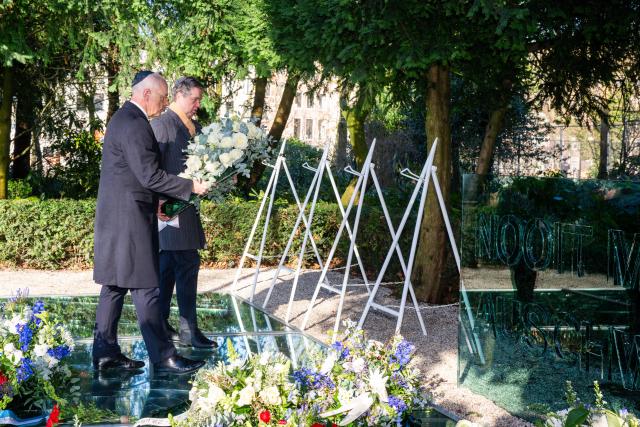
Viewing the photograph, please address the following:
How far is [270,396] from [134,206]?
2965 mm

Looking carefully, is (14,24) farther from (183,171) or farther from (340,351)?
(340,351)

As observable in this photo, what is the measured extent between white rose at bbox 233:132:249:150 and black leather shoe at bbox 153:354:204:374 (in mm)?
1580

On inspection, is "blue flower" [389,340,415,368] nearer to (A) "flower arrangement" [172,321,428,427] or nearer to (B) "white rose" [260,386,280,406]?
(A) "flower arrangement" [172,321,428,427]

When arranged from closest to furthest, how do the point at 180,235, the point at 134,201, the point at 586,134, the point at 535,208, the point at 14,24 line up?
1. the point at 535,208
2. the point at 134,201
3. the point at 180,235
4. the point at 14,24
5. the point at 586,134

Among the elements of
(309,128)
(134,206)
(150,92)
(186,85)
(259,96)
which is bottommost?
(134,206)

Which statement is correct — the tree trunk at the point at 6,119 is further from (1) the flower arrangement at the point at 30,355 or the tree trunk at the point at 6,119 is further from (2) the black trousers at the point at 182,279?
(1) the flower arrangement at the point at 30,355

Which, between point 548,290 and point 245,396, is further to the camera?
point 548,290

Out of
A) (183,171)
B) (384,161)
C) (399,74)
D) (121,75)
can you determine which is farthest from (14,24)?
(384,161)

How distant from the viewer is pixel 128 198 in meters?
5.57

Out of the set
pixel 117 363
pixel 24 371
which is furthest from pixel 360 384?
pixel 117 363

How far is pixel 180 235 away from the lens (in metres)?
6.25

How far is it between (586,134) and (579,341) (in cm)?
2732

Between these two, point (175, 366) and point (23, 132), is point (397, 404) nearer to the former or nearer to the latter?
point (175, 366)

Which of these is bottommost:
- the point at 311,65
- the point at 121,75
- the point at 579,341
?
the point at 579,341
